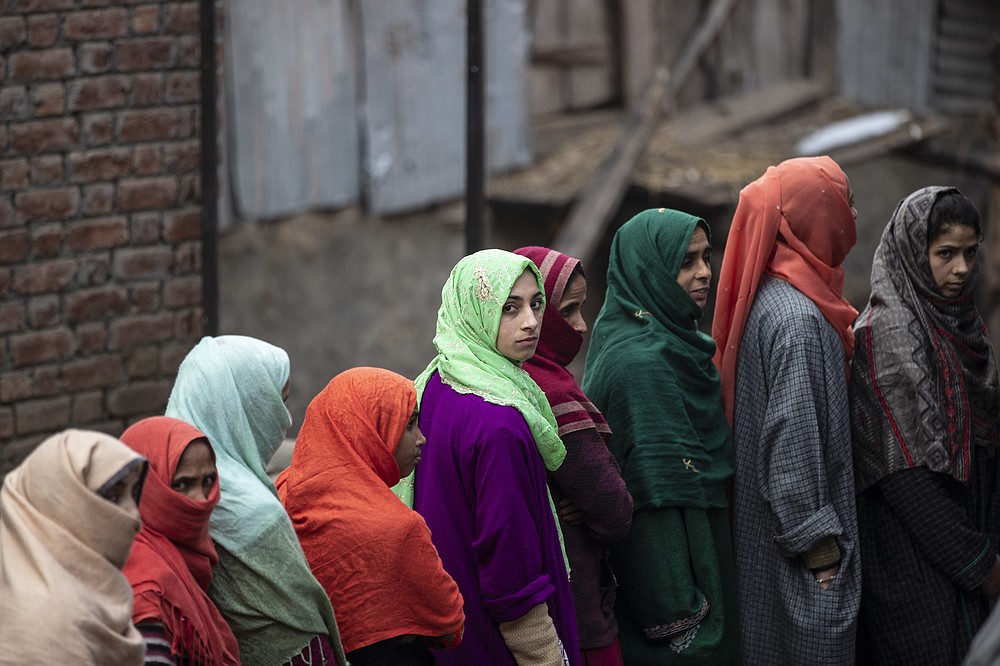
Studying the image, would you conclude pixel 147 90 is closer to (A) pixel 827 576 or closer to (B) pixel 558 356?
(B) pixel 558 356

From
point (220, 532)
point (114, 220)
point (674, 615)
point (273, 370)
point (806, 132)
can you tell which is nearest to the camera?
point (220, 532)

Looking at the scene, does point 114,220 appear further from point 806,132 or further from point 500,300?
point 806,132

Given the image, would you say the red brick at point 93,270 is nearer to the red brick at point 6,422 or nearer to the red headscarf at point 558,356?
the red brick at point 6,422

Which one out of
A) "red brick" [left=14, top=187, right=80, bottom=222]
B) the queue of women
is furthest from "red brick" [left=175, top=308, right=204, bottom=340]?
the queue of women

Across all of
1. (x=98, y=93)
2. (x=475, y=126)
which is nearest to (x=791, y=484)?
(x=475, y=126)

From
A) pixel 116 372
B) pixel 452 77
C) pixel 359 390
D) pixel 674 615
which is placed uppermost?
pixel 452 77

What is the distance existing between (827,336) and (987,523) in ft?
2.31

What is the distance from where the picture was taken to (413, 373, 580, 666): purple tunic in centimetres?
308

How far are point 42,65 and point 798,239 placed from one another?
9.15ft

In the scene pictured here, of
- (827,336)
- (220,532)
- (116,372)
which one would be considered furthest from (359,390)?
(116,372)

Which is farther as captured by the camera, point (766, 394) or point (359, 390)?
point (766, 394)

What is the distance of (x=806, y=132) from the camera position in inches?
353

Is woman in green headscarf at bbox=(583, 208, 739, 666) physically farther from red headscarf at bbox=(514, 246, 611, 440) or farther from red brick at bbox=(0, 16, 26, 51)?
red brick at bbox=(0, 16, 26, 51)

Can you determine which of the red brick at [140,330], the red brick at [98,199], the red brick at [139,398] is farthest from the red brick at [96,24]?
the red brick at [139,398]
